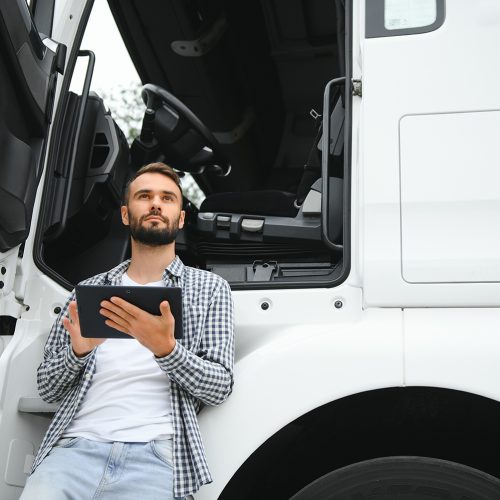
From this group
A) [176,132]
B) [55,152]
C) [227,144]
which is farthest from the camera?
[227,144]

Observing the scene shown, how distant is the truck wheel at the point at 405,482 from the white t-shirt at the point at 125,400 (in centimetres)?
42

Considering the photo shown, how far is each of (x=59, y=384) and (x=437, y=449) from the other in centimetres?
103

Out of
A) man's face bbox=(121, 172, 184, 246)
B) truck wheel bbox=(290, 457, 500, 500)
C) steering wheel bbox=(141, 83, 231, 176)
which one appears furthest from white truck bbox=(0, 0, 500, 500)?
steering wheel bbox=(141, 83, 231, 176)

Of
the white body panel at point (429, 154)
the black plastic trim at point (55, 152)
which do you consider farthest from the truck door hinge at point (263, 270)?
the black plastic trim at point (55, 152)

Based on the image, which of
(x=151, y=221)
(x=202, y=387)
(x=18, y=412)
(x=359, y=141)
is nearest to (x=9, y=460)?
(x=18, y=412)

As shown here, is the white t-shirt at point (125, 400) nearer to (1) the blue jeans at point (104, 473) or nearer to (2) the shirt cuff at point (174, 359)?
(1) the blue jeans at point (104, 473)

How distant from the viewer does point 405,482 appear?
1.94 meters

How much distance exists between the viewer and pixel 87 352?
207 cm

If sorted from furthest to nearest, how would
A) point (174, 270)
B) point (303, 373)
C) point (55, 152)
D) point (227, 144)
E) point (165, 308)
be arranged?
point (227, 144)
point (55, 152)
point (174, 270)
point (303, 373)
point (165, 308)

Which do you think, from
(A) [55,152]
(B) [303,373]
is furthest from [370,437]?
(A) [55,152]

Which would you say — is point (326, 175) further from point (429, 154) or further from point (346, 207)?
point (429, 154)

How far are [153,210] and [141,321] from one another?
0.53 m

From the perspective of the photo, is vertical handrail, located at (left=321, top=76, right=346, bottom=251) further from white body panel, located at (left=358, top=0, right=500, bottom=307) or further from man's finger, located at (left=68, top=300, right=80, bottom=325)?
man's finger, located at (left=68, top=300, right=80, bottom=325)

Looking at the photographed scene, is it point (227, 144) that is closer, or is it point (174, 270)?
point (174, 270)
